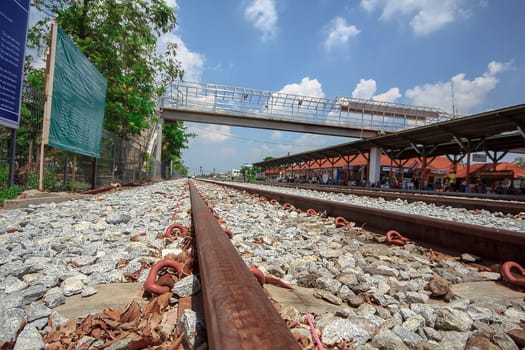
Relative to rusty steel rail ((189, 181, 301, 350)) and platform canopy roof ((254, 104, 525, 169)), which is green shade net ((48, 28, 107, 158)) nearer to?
rusty steel rail ((189, 181, 301, 350))

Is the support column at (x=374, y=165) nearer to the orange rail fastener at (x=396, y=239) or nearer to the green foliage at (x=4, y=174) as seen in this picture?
the orange rail fastener at (x=396, y=239)

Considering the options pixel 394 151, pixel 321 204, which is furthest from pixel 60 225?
pixel 394 151

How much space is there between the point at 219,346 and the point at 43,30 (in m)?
14.3

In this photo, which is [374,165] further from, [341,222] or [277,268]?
[277,268]

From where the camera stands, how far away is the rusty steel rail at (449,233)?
2363 millimetres

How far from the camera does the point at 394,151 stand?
86.6ft

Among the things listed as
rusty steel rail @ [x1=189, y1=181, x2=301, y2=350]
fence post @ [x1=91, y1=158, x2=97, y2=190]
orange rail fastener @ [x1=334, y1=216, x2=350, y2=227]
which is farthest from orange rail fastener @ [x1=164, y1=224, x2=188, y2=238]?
fence post @ [x1=91, y1=158, x2=97, y2=190]

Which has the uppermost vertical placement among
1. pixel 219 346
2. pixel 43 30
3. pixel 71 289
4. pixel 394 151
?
pixel 43 30

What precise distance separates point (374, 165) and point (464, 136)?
9365mm

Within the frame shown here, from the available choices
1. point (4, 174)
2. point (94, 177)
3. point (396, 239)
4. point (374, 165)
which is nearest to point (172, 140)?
point (374, 165)

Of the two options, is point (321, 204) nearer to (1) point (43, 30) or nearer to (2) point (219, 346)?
(2) point (219, 346)

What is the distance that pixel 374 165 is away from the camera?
85.3ft

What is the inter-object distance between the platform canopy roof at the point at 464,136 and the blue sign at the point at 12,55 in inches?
642

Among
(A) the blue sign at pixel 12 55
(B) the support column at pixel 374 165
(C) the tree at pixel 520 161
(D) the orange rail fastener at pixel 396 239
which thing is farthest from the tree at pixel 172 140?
(C) the tree at pixel 520 161
